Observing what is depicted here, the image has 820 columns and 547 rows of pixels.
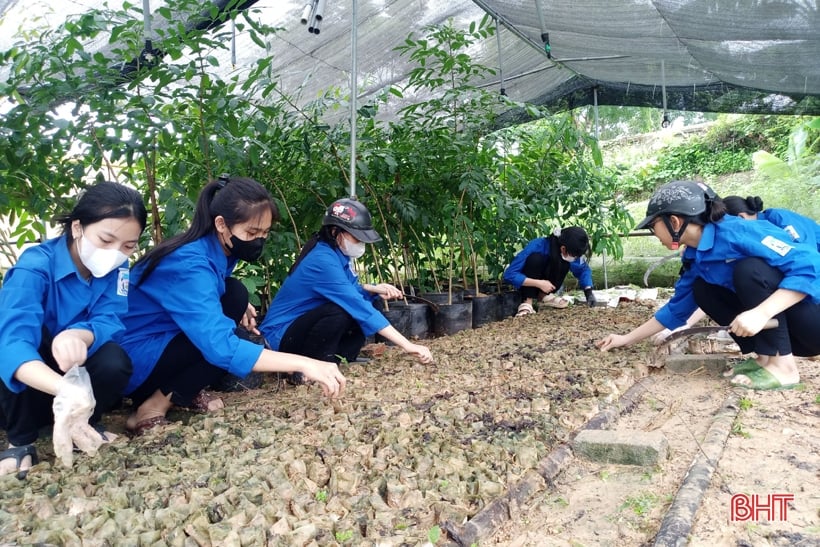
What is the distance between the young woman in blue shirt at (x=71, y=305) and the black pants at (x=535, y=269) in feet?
12.0

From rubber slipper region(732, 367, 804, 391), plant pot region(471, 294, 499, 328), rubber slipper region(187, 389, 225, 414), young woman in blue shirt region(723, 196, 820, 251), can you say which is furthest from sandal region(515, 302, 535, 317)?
rubber slipper region(187, 389, 225, 414)

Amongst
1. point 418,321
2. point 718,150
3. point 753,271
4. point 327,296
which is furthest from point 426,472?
point 718,150

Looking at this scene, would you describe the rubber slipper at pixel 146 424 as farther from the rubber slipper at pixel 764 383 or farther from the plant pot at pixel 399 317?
the rubber slipper at pixel 764 383

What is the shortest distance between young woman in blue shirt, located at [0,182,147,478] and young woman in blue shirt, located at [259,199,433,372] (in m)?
1.01

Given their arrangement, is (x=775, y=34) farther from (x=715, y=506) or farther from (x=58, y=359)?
(x=58, y=359)

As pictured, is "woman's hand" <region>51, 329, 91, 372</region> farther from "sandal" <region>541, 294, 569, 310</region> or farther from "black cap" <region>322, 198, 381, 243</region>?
"sandal" <region>541, 294, 569, 310</region>

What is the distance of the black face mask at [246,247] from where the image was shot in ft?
7.41

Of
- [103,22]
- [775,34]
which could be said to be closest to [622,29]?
[775,34]

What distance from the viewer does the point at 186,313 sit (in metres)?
2.05

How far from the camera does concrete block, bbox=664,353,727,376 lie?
2.80 metres

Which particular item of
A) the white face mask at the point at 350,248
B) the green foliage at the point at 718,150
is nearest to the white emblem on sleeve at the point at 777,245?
the white face mask at the point at 350,248

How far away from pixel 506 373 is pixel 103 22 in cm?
221

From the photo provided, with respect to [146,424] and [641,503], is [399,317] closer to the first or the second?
[146,424]

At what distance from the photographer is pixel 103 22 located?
7.58ft
